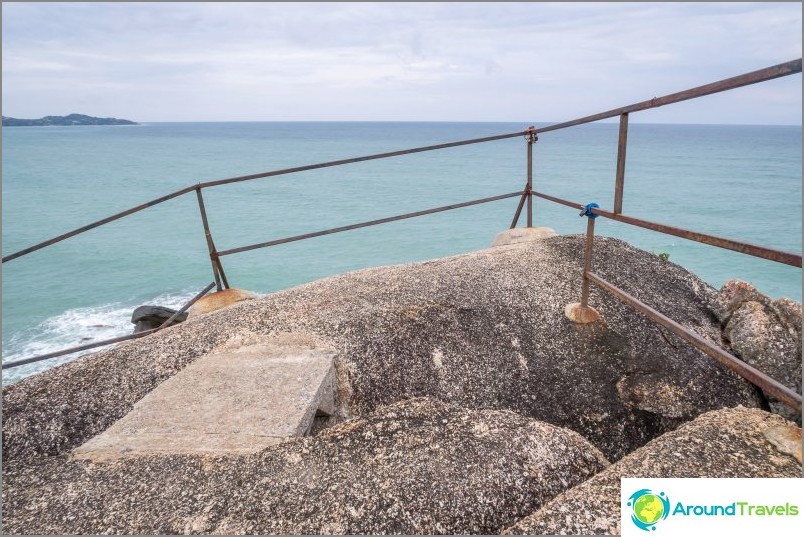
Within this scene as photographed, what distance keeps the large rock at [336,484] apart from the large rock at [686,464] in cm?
16

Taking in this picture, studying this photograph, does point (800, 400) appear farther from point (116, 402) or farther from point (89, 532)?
point (116, 402)

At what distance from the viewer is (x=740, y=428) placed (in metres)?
2.09

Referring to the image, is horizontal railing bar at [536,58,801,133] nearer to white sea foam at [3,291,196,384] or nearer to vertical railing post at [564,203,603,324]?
vertical railing post at [564,203,603,324]

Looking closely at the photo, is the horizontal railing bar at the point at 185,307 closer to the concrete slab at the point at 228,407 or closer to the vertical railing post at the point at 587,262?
the concrete slab at the point at 228,407

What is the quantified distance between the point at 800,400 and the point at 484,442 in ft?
3.67

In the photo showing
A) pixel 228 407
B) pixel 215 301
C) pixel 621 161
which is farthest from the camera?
pixel 215 301

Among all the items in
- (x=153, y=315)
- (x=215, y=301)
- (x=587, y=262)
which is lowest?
(x=153, y=315)

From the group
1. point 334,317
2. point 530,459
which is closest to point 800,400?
point 530,459

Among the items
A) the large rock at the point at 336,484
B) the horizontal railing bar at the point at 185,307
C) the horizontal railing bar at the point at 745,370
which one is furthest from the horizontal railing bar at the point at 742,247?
the horizontal railing bar at the point at 185,307

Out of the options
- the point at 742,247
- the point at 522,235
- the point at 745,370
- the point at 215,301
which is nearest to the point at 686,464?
the point at 745,370

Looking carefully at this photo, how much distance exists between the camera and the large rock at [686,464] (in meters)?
1.74

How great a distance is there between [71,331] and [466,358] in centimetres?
1486

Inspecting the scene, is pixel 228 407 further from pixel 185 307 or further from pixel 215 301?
pixel 215 301

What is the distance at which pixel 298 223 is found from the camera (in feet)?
103
